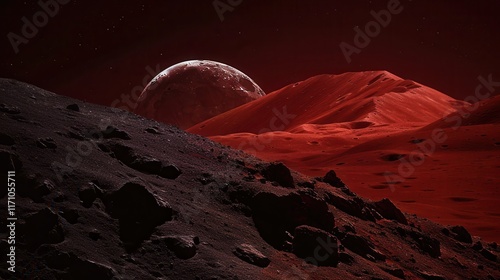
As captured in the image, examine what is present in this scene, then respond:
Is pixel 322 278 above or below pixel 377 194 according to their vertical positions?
above

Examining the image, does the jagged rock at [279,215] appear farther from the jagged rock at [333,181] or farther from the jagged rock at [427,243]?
the jagged rock at [333,181]

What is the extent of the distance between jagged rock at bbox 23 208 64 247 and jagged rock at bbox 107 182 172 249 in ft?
2.41

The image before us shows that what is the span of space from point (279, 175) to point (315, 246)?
2.04 metres

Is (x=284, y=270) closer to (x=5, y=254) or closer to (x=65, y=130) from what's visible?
(x=5, y=254)

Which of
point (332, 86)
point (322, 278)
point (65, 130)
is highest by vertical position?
point (65, 130)

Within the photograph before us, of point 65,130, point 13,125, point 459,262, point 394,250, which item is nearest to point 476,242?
point 459,262

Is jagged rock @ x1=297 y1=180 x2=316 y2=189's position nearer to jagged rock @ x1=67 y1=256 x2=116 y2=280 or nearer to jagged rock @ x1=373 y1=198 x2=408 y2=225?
jagged rock @ x1=373 y1=198 x2=408 y2=225

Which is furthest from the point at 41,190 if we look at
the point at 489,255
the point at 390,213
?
the point at 489,255

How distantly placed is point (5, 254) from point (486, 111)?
2955 cm

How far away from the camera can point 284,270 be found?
6301 mm

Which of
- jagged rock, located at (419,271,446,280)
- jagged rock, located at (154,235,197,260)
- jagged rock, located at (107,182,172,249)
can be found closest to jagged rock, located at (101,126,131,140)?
jagged rock, located at (107,182,172,249)

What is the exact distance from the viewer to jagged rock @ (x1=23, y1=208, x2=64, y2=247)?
504 centimetres

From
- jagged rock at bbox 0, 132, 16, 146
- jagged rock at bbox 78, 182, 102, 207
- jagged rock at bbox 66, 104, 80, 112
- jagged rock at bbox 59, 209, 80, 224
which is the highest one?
jagged rock at bbox 0, 132, 16, 146

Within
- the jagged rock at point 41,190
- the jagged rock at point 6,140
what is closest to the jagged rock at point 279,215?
the jagged rock at point 41,190
